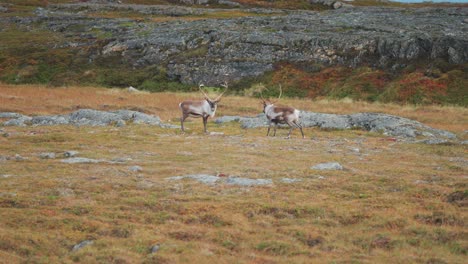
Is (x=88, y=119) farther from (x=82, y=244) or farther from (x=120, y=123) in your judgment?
(x=82, y=244)

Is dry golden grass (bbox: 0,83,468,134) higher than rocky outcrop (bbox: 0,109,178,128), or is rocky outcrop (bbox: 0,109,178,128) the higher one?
rocky outcrop (bbox: 0,109,178,128)

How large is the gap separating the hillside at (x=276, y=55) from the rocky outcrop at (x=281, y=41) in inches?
6.0

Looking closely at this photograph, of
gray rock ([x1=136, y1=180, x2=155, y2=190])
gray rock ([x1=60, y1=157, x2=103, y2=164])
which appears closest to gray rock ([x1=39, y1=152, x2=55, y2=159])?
gray rock ([x1=60, y1=157, x2=103, y2=164])

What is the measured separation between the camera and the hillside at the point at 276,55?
64.6m

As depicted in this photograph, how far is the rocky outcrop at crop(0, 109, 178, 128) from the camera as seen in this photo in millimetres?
38091

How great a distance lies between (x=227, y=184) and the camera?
1995cm

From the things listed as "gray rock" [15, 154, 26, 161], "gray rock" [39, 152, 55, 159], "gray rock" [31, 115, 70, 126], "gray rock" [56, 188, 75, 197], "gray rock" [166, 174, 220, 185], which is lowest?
"gray rock" [31, 115, 70, 126]

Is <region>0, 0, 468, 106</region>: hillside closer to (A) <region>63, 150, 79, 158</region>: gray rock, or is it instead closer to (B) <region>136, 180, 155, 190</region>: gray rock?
(A) <region>63, 150, 79, 158</region>: gray rock

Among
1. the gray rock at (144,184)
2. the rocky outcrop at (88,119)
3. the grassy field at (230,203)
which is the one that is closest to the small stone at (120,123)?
the rocky outcrop at (88,119)

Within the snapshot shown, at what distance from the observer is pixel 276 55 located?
76.1m

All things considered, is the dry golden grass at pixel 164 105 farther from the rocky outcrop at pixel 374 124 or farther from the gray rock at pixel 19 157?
the gray rock at pixel 19 157

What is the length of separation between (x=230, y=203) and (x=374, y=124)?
972 inches

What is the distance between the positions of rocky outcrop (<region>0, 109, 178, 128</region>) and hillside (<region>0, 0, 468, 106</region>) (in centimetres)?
2951

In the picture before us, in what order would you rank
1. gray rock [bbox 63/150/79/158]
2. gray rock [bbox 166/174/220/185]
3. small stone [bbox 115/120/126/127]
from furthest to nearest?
small stone [bbox 115/120/126/127] < gray rock [bbox 63/150/79/158] < gray rock [bbox 166/174/220/185]
